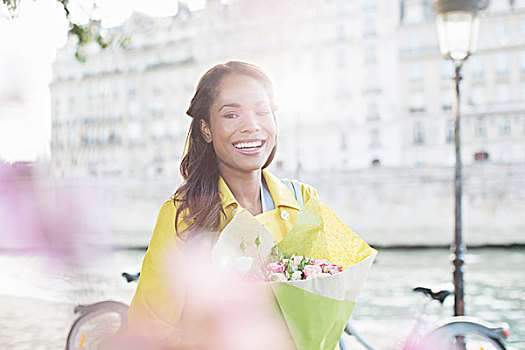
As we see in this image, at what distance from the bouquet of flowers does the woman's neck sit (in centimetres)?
24

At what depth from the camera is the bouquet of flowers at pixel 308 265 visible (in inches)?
43.5

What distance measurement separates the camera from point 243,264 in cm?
112

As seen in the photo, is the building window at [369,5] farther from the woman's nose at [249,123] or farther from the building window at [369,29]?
the woman's nose at [249,123]

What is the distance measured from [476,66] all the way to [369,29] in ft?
20.9

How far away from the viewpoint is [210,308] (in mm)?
1214

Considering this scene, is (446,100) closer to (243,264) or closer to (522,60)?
(522,60)

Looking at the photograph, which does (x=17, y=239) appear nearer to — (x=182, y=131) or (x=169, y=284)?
(x=182, y=131)

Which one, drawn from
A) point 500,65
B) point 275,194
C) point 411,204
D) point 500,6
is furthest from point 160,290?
point 500,6

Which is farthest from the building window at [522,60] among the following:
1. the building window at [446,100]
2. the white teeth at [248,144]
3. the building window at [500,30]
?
the white teeth at [248,144]

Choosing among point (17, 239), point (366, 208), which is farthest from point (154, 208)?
point (366, 208)

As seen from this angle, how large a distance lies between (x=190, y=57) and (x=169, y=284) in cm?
4071

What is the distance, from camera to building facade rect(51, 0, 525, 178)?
113 ft

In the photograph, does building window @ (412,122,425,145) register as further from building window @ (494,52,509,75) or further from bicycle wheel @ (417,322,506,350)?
bicycle wheel @ (417,322,506,350)

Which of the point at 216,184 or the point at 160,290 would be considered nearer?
the point at 160,290
